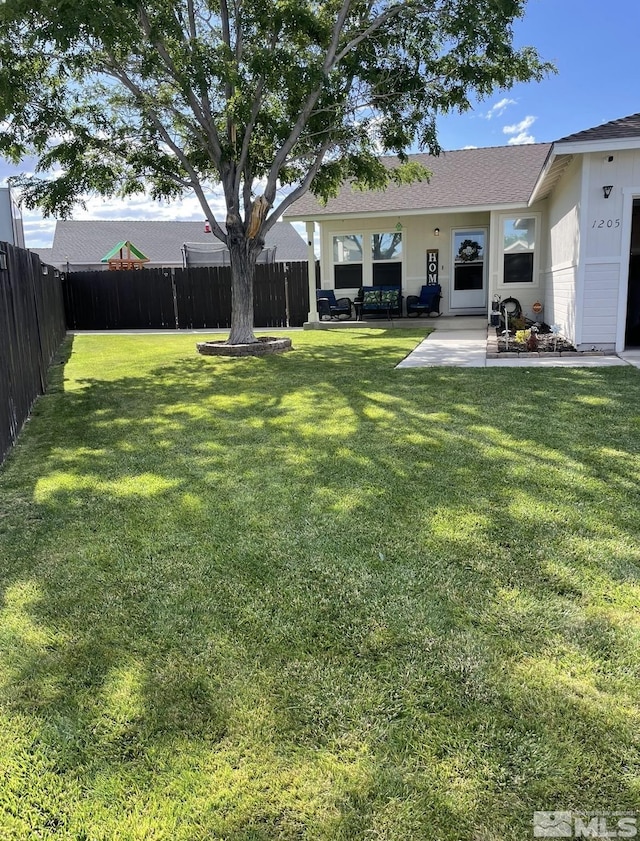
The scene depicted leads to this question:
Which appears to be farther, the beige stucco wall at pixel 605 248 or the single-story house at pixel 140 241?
the single-story house at pixel 140 241

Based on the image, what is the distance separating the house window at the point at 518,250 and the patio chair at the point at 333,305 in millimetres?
4010

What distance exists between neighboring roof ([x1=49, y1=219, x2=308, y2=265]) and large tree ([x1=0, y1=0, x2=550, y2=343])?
1808 centimetres

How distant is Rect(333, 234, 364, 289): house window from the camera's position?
15430 mm

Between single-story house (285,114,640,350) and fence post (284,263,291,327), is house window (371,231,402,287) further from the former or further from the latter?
fence post (284,263,291,327)

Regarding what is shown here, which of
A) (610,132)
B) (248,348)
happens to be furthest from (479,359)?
(248,348)

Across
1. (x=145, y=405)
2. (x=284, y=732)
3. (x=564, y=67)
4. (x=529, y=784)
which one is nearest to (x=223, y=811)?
(x=284, y=732)

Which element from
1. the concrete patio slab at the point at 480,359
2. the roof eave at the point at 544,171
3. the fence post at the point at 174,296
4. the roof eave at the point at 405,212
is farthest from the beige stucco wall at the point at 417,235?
the concrete patio slab at the point at 480,359

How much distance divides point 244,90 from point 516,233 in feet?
23.3

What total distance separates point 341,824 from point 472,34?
9740 millimetres

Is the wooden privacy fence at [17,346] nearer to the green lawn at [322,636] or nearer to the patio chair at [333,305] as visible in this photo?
the green lawn at [322,636]

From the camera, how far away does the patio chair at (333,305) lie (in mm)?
15047

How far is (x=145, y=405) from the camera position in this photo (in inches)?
238

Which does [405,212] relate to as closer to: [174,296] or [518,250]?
[518,250]

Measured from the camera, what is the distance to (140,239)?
30609mm
